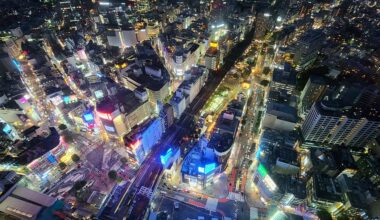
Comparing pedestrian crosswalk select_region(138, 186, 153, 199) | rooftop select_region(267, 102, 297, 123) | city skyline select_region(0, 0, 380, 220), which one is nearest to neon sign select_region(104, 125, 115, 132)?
city skyline select_region(0, 0, 380, 220)

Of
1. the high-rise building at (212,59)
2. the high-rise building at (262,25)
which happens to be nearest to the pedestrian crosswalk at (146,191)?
the high-rise building at (212,59)

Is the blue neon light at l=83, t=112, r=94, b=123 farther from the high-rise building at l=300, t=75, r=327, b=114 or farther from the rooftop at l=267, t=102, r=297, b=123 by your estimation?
the high-rise building at l=300, t=75, r=327, b=114

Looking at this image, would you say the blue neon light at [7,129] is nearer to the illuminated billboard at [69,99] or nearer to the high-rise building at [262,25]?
the illuminated billboard at [69,99]

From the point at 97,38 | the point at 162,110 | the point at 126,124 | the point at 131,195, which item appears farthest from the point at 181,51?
the point at 131,195

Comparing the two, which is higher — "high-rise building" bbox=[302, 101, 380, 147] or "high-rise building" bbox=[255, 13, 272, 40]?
"high-rise building" bbox=[255, 13, 272, 40]

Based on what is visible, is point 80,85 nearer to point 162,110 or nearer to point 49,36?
point 162,110

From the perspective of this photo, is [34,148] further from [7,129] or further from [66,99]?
[66,99]
